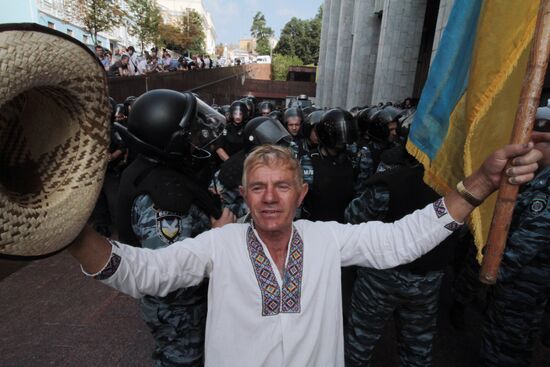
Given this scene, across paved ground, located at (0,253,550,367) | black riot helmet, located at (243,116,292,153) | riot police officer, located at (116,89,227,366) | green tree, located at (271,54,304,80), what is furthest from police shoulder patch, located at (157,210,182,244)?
green tree, located at (271,54,304,80)

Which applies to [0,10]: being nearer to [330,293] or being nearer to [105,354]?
[105,354]

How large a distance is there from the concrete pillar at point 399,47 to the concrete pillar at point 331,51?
11948mm

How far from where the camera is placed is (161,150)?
201 cm

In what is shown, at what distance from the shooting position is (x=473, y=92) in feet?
5.63

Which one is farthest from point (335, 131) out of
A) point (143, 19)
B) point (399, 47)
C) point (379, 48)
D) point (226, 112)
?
A: point (143, 19)

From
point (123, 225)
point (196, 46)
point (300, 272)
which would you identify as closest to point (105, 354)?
point (123, 225)

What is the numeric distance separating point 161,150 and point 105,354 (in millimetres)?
2107

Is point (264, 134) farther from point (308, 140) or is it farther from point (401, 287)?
point (401, 287)

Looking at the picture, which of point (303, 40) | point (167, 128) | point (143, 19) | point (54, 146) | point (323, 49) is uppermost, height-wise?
point (303, 40)

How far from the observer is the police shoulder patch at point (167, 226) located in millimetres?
1829

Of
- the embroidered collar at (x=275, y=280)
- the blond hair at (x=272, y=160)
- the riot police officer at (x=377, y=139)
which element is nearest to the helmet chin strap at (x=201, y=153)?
the blond hair at (x=272, y=160)

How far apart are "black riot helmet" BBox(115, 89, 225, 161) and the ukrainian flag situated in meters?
1.27

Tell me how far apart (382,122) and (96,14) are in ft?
62.5

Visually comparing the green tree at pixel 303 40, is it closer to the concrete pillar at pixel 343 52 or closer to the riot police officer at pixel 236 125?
the concrete pillar at pixel 343 52
